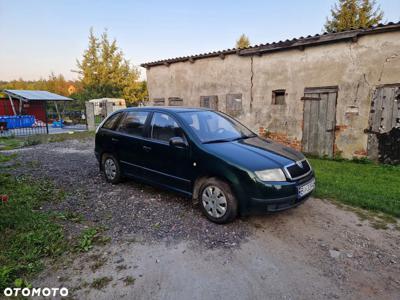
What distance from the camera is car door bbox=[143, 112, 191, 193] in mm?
3861

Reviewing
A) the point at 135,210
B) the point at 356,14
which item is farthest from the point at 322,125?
the point at 356,14

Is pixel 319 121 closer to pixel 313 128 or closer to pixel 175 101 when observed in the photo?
pixel 313 128

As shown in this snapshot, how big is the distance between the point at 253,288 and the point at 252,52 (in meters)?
8.50

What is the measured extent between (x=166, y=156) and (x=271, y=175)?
1680 mm

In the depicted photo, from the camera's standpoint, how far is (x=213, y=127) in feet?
13.9

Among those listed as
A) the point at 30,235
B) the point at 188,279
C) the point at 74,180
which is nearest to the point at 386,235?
the point at 188,279

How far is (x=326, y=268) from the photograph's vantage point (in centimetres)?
266

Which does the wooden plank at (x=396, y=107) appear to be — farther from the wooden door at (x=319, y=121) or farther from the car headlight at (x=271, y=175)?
the car headlight at (x=271, y=175)

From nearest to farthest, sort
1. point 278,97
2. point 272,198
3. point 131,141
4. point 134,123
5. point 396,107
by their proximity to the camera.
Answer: point 272,198
point 131,141
point 134,123
point 396,107
point 278,97

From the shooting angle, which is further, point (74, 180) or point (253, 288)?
point (74, 180)

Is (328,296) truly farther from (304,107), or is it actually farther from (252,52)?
(252,52)

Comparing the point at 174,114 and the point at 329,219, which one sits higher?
the point at 174,114

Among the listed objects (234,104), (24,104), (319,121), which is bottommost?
(319,121)

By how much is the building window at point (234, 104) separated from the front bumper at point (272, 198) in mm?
7008
